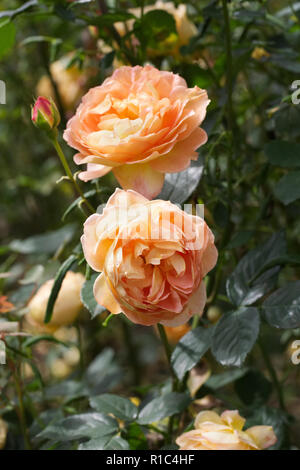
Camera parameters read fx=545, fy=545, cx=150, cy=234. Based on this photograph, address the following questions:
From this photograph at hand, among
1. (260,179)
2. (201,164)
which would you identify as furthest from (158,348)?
A: (201,164)

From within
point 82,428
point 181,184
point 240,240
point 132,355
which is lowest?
point 132,355

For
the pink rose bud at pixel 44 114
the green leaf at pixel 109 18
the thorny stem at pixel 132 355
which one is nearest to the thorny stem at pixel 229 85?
the green leaf at pixel 109 18

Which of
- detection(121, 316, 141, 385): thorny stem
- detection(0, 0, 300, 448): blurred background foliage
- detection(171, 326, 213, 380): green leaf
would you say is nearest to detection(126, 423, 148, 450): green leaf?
detection(0, 0, 300, 448): blurred background foliage

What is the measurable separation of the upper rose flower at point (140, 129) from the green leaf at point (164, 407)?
30cm

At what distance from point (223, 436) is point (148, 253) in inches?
9.3

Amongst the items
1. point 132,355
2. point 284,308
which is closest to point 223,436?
point 284,308

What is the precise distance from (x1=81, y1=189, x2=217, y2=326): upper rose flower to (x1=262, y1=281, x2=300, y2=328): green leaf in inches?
5.5

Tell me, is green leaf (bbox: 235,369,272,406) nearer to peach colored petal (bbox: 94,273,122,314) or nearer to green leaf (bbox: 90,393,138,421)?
green leaf (bbox: 90,393,138,421)

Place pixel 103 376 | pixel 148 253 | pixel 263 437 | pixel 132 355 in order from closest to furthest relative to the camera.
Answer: pixel 148 253 → pixel 263 437 → pixel 103 376 → pixel 132 355

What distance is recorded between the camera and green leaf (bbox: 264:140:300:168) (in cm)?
73

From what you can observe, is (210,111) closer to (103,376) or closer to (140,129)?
(140,129)

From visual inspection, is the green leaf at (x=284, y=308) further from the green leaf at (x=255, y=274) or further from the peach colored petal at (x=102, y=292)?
the peach colored petal at (x=102, y=292)

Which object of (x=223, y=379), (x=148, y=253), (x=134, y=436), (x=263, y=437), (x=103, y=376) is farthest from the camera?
(x=103, y=376)

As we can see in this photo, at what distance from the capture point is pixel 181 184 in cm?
68
